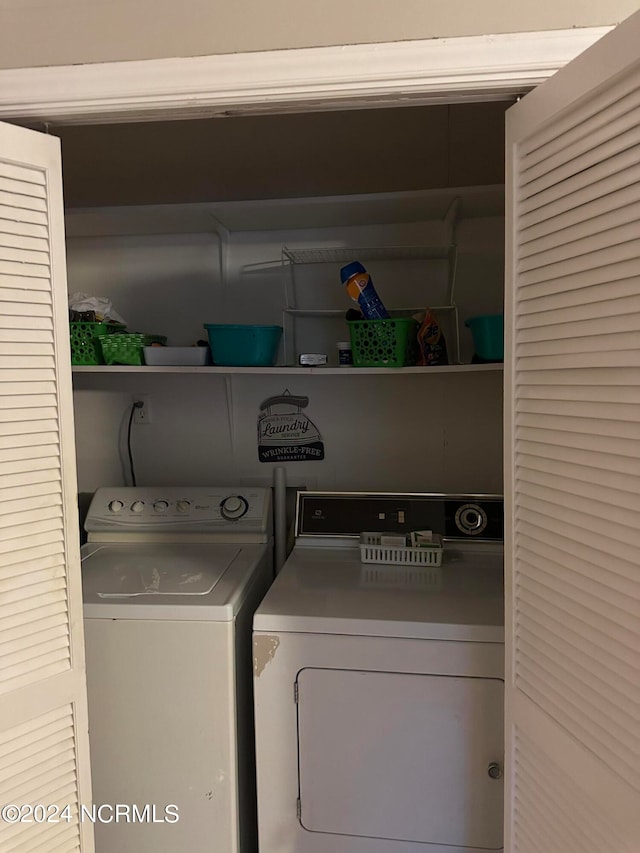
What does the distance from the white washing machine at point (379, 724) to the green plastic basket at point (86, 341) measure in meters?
1.14

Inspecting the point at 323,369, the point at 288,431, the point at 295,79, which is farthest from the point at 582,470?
the point at 288,431

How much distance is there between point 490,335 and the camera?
Answer: 6.89 ft

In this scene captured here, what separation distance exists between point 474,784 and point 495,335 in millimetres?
1321

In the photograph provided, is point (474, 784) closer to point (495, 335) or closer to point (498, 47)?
point (495, 335)

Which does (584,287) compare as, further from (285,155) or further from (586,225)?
(285,155)

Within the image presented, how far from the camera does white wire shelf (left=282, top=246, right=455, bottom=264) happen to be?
88.0 inches

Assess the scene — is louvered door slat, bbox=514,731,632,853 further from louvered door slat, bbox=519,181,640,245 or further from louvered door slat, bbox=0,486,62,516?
louvered door slat, bbox=0,486,62,516

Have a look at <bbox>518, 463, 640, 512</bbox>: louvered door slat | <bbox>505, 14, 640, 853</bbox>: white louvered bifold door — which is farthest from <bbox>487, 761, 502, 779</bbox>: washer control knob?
<bbox>518, 463, 640, 512</bbox>: louvered door slat

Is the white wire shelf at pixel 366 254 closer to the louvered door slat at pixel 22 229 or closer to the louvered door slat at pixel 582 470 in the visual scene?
the louvered door slat at pixel 22 229

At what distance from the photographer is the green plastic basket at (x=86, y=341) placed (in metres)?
2.26

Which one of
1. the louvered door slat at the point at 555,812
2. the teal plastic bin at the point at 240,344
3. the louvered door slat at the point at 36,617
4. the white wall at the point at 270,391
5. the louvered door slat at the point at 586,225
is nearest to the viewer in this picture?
the louvered door slat at the point at 586,225

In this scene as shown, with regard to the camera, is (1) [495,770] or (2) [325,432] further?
(2) [325,432]

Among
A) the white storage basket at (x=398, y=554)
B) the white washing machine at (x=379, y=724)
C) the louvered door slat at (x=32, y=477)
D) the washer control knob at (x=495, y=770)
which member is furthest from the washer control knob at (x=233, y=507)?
the washer control knob at (x=495, y=770)

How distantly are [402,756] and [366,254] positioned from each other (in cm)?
164
